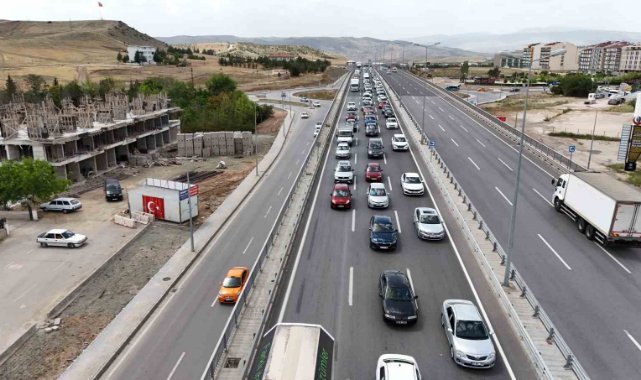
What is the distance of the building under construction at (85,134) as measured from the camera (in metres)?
52.1

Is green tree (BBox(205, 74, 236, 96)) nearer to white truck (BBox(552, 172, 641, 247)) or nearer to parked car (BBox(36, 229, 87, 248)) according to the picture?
parked car (BBox(36, 229, 87, 248))

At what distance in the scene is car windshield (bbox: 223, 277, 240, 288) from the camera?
82.1ft

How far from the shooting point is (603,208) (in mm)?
26766

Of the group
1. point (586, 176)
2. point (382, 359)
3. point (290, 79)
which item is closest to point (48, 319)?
point (382, 359)

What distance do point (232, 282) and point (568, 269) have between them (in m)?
17.7

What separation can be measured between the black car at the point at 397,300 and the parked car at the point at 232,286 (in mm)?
7877

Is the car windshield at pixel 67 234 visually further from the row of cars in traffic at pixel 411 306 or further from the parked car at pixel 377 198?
the parked car at pixel 377 198

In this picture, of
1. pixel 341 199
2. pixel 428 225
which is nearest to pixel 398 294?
pixel 428 225

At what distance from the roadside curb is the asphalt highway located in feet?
62.4

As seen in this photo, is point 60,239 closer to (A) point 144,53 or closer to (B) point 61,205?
(B) point 61,205

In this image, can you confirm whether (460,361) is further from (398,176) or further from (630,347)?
(398,176)

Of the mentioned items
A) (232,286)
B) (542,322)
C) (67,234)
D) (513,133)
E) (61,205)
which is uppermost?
(513,133)

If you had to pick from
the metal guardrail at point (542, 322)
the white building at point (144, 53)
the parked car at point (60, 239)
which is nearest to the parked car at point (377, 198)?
the metal guardrail at point (542, 322)

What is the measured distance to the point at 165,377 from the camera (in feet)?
61.7
